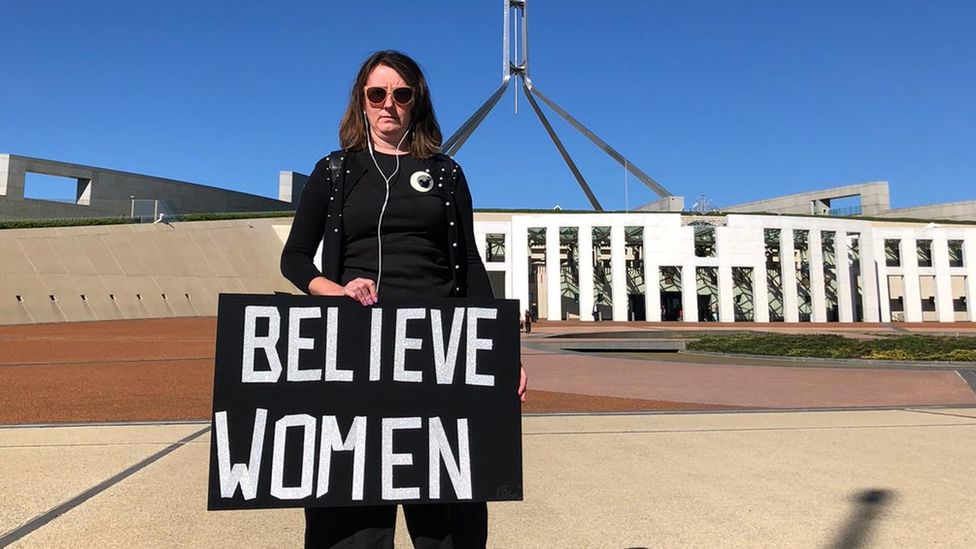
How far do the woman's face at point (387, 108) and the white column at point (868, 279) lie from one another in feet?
154

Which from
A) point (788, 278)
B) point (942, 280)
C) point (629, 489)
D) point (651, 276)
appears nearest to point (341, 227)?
point (629, 489)

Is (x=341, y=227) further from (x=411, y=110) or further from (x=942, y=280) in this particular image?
(x=942, y=280)

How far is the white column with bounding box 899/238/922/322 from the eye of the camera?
4216cm

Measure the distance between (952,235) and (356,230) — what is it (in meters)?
53.7

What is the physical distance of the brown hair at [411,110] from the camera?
6.67 feet

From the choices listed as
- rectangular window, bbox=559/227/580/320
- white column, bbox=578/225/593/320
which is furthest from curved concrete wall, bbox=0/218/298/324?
rectangular window, bbox=559/227/580/320

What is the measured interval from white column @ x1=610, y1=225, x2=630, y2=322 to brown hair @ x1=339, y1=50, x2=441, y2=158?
3717 cm

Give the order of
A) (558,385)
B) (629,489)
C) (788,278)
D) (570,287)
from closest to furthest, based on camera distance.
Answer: (629,489)
(558,385)
(788,278)
(570,287)

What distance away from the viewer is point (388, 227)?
190 centimetres

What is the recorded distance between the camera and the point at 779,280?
145ft

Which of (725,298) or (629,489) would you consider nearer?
(629,489)

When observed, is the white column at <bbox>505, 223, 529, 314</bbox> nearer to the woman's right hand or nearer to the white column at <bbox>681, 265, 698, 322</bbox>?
the white column at <bbox>681, 265, 698, 322</bbox>

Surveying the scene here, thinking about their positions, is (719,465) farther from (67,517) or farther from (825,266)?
(825,266)

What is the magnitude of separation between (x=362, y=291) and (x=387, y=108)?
676mm
